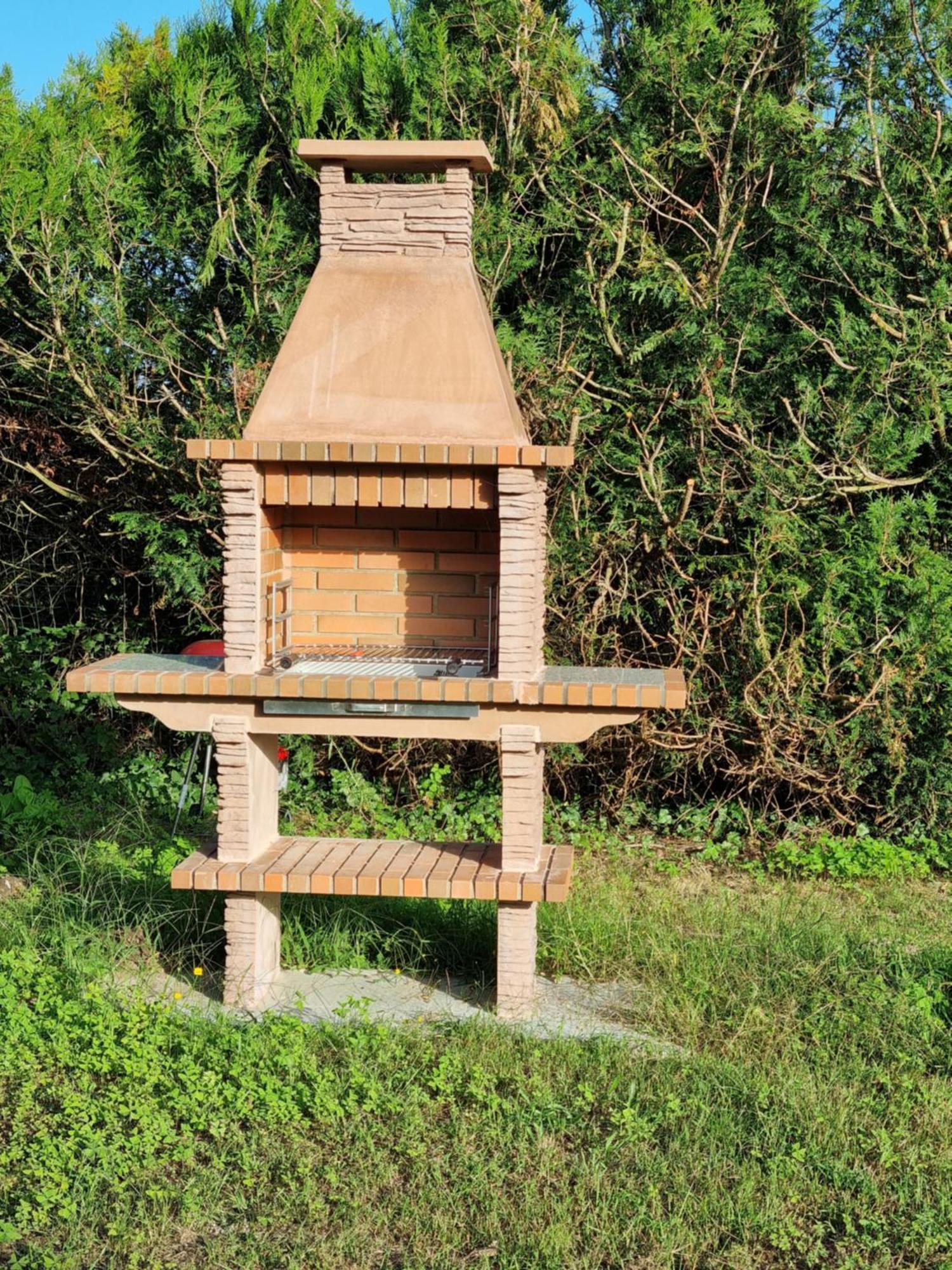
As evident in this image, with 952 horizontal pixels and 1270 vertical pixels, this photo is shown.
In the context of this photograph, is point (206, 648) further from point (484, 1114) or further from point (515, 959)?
point (484, 1114)

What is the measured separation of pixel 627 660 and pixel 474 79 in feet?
10.6

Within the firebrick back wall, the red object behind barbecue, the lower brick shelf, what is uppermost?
the firebrick back wall

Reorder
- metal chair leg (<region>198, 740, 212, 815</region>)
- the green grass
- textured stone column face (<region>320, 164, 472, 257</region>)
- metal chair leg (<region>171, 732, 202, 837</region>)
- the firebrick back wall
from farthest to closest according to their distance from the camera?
metal chair leg (<region>198, 740, 212, 815</region>) → metal chair leg (<region>171, 732, 202, 837</region>) → the firebrick back wall → textured stone column face (<region>320, 164, 472, 257</region>) → the green grass

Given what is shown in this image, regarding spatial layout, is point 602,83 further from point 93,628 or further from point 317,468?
point 93,628

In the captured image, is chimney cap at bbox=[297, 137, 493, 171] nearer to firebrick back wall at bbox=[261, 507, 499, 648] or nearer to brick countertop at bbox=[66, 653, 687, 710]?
firebrick back wall at bbox=[261, 507, 499, 648]

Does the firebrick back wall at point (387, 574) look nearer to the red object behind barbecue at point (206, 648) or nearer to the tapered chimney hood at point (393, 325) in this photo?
the tapered chimney hood at point (393, 325)

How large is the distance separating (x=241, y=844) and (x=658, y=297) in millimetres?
3679

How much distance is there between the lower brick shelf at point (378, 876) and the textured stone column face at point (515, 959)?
12 centimetres

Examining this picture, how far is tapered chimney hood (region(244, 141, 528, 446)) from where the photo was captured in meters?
5.12

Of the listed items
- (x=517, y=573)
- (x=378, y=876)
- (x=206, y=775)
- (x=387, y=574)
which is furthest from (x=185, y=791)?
(x=517, y=573)

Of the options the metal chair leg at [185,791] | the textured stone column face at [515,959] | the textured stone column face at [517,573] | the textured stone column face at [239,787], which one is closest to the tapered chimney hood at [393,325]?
the textured stone column face at [517,573]


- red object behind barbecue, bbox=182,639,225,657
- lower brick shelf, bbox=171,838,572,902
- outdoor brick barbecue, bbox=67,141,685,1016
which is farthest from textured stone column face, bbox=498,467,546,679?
red object behind barbecue, bbox=182,639,225,657

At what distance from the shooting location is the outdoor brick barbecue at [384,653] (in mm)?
4988

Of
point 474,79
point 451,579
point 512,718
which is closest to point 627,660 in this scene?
point 451,579
